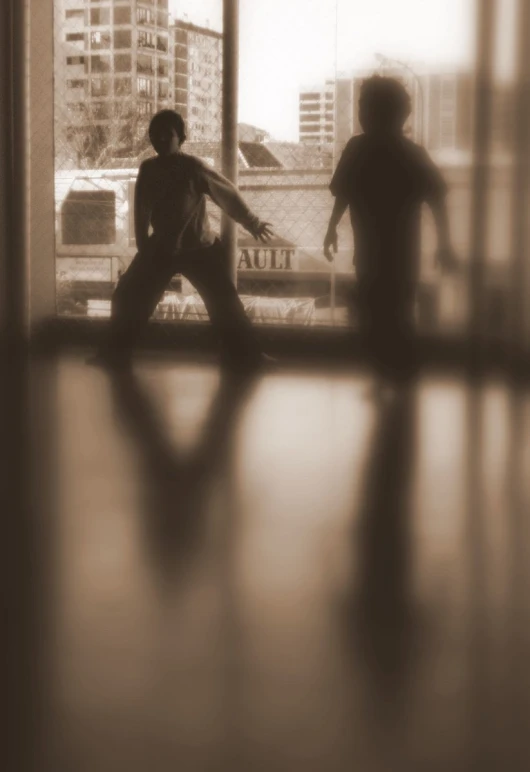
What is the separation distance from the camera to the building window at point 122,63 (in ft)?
17.5

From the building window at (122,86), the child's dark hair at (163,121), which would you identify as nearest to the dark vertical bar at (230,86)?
the child's dark hair at (163,121)

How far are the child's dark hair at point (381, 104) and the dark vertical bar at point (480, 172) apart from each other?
0.37 meters

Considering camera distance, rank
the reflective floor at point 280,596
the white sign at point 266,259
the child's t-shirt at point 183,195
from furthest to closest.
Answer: the white sign at point 266,259 → the child's t-shirt at point 183,195 → the reflective floor at point 280,596

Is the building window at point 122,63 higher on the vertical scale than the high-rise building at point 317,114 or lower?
higher

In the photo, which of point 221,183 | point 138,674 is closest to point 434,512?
point 138,674

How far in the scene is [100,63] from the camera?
5348 millimetres

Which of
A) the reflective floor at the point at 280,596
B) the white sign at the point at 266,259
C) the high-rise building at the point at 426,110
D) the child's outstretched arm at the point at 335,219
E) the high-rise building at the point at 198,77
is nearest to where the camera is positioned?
the reflective floor at the point at 280,596

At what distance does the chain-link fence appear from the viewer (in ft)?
15.4

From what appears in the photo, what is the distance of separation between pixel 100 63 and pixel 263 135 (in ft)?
3.41

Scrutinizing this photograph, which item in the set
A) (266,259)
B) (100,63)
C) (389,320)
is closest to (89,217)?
(100,63)

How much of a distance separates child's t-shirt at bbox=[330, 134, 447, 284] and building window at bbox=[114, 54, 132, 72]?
63.3 inches

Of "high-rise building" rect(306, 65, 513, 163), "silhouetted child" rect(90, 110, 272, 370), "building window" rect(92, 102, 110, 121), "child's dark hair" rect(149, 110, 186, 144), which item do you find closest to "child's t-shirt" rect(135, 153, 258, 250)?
"silhouetted child" rect(90, 110, 272, 370)

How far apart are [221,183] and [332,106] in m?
0.72

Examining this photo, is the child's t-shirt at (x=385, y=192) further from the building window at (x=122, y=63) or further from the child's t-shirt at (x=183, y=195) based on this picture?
the building window at (x=122, y=63)
